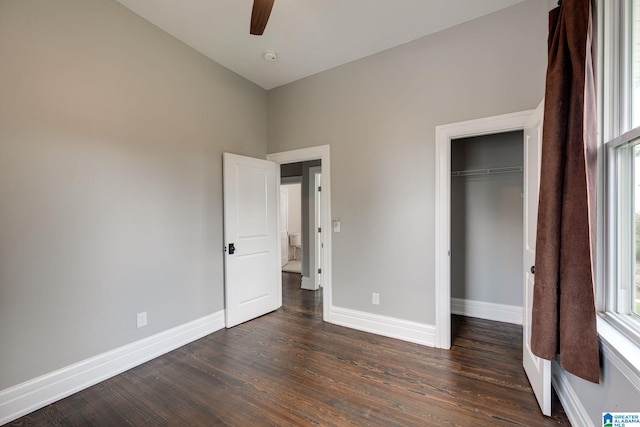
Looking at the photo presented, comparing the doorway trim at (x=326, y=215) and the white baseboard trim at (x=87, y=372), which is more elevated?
the doorway trim at (x=326, y=215)

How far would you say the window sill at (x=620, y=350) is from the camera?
1079mm

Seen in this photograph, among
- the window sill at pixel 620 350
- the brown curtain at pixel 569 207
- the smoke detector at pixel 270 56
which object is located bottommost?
the window sill at pixel 620 350

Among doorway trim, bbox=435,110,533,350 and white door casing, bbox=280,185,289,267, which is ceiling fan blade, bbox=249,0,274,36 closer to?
doorway trim, bbox=435,110,533,350

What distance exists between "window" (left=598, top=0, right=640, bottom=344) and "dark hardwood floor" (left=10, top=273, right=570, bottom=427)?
87 centimetres

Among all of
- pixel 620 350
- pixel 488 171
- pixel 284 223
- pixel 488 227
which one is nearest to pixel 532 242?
pixel 620 350

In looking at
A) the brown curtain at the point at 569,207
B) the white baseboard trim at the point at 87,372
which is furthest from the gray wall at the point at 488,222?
the white baseboard trim at the point at 87,372

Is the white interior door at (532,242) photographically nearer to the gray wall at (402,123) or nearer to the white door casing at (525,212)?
the white door casing at (525,212)

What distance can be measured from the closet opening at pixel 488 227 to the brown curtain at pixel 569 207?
5.71ft

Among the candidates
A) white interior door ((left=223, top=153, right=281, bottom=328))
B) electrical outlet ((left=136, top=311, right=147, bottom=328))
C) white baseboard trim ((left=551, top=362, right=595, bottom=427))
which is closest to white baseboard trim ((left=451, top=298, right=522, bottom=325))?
white baseboard trim ((left=551, top=362, right=595, bottom=427))

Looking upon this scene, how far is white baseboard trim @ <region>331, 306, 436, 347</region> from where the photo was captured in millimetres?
2614

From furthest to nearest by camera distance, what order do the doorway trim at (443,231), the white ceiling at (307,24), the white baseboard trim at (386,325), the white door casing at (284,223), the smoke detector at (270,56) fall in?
the white door casing at (284,223), the smoke detector at (270,56), the white baseboard trim at (386,325), the doorway trim at (443,231), the white ceiling at (307,24)

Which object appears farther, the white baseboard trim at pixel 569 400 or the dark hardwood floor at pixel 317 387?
the dark hardwood floor at pixel 317 387

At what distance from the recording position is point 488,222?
3.24 m

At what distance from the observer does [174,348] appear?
2.58 meters
